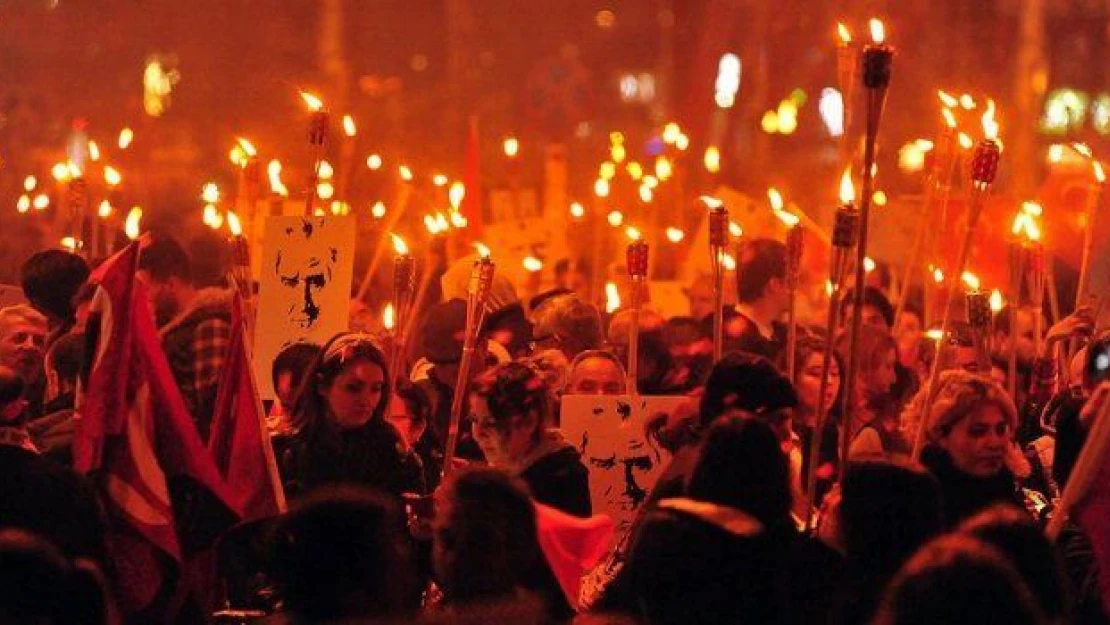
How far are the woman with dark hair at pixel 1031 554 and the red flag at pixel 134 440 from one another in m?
2.95

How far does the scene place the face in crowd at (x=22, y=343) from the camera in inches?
406

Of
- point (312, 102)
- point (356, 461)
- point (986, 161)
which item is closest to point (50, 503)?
point (356, 461)

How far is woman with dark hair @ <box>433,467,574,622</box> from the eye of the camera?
21.0 feet

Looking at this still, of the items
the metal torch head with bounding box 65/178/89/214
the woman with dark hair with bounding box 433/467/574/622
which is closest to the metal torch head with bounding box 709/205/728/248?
the woman with dark hair with bounding box 433/467/574/622

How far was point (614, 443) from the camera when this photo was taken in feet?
30.9

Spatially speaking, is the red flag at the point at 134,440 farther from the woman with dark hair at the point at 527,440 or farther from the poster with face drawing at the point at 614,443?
the poster with face drawing at the point at 614,443

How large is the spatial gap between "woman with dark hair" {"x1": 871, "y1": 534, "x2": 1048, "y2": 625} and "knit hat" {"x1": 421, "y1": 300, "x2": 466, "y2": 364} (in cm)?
572

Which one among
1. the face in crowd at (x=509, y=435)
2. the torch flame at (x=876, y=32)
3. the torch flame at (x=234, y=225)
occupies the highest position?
the torch flame at (x=876, y=32)

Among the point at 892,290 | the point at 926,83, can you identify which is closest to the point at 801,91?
the point at 926,83

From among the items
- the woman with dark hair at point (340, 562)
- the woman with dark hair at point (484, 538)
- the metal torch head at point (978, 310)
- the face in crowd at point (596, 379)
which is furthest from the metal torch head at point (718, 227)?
the woman with dark hair at point (340, 562)

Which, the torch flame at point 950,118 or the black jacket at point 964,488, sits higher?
the torch flame at point 950,118

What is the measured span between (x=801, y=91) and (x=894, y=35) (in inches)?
304

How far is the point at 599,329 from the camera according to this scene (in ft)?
36.8

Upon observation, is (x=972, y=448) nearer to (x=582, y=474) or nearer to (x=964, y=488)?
(x=964, y=488)
